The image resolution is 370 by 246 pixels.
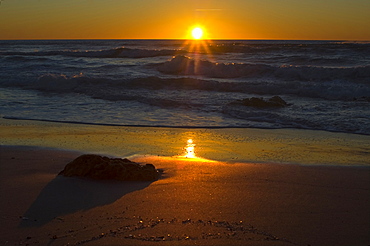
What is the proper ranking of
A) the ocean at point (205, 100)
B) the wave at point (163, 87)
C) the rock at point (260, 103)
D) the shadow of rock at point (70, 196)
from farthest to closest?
the wave at point (163, 87), the rock at point (260, 103), the ocean at point (205, 100), the shadow of rock at point (70, 196)

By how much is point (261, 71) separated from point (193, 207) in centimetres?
1748

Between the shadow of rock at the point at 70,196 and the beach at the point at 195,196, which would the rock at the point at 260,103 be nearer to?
the beach at the point at 195,196

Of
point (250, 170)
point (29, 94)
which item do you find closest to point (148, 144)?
point (250, 170)

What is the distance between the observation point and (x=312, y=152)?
571cm

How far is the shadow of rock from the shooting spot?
3.23m

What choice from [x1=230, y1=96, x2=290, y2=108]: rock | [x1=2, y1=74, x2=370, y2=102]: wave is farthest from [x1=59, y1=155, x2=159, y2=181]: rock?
[x1=2, y1=74, x2=370, y2=102]: wave

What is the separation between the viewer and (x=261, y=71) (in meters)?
20.1

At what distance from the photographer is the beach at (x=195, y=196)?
9.53 ft

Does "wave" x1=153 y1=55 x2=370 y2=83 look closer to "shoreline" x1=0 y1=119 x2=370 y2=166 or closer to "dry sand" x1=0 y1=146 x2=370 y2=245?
"shoreline" x1=0 y1=119 x2=370 y2=166

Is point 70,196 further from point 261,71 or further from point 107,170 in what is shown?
point 261,71

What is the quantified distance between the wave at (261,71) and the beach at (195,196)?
12804 millimetres

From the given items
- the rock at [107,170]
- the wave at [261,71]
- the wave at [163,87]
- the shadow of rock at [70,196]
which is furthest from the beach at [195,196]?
the wave at [261,71]

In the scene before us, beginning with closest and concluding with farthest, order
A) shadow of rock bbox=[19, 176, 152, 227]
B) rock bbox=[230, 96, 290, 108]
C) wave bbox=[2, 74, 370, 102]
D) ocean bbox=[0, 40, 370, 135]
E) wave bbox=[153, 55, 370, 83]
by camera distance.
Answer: shadow of rock bbox=[19, 176, 152, 227]
ocean bbox=[0, 40, 370, 135]
rock bbox=[230, 96, 290, 108]
wave bbox=[2, 74, 370, 102]
wave bbox=[153, 55, 370, 83]

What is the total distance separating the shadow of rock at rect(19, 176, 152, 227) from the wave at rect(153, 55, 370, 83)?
15.2 metres
